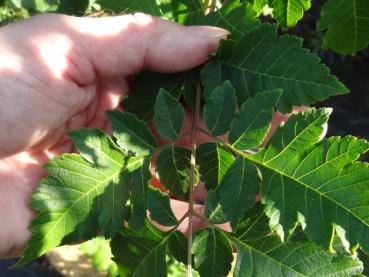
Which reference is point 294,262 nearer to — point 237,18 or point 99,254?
point 237,18

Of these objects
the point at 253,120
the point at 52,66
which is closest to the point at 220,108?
the point at 253,120

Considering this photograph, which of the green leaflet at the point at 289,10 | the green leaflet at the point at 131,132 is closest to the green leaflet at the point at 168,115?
the green leaflet at the point at 131,132

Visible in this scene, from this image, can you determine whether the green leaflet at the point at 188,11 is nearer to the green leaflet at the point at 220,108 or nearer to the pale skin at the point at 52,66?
the pale skin at the point at 52,66

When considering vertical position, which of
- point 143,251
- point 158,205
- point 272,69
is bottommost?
point 143,251

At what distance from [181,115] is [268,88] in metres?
0.20

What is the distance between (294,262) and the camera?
1.03 m

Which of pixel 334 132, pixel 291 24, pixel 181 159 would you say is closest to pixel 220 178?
pixel 181 159

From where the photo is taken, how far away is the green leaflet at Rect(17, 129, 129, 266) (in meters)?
1.03

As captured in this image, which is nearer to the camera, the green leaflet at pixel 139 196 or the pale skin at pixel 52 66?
the green leaflet at pixel 139 196

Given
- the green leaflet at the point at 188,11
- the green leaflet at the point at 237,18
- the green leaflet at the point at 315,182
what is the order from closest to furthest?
the green leaflet at the point at 315,182 < the green leaflet at the point at 237,18 < the green leaflet at the point at 188,11

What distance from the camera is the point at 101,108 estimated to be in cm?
148

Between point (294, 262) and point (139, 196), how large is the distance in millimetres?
339

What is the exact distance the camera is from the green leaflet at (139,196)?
3.46 feet

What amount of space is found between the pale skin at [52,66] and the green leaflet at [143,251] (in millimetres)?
283
